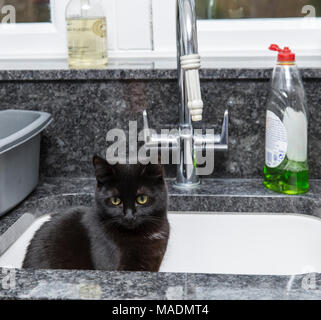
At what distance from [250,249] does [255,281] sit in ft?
1.41

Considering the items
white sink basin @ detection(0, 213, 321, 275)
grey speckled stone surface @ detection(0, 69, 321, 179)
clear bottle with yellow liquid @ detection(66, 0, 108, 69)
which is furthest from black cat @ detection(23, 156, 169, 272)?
clear bottle with yellow liquid @ detection(66, 0, 108, 69)

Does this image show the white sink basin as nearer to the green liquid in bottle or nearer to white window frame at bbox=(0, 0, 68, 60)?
the green liquid in bottle

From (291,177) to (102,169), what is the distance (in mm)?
417

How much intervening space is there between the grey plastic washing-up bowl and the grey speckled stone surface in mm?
67

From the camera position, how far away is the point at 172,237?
45.2 inches

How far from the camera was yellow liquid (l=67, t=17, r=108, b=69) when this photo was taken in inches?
48.6

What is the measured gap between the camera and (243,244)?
3.74 feet

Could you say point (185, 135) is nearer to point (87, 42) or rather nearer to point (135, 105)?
point (135, 105)

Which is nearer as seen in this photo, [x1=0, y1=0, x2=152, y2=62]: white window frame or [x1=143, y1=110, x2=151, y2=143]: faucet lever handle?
[x1=143, y1=110, x2=151, y2=143]: faucet lever handle

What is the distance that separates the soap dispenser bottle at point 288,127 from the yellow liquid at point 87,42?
419 mm

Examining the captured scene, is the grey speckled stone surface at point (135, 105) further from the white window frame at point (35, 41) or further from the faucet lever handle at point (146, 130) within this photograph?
the white window frame at point (35, 41)

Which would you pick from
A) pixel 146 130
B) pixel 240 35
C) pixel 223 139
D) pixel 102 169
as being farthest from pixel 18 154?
pixel 240 35
